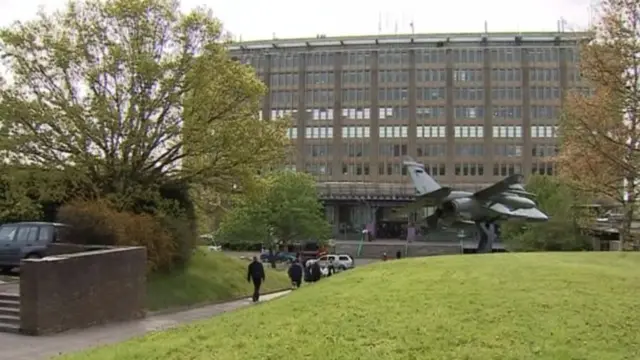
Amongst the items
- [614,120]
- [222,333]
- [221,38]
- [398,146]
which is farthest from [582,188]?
[398,146]

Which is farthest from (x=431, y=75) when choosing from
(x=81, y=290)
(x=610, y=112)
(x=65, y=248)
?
(x=81, y=290)

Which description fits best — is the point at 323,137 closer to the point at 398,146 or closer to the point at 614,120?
the point at 398,146

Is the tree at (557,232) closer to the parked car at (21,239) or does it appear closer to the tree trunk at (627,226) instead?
the tree trunk at (627,226)

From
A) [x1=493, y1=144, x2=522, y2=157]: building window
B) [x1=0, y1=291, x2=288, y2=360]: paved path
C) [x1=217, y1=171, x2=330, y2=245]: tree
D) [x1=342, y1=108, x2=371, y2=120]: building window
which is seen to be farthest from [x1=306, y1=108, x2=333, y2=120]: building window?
[x1=0, y1=291, x2=288, y2=360]: paved path

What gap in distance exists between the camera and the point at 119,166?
28250mm

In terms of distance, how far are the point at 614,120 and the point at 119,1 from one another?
18.8 metres

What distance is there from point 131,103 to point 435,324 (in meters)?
19.1

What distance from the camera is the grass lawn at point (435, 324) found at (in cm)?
934

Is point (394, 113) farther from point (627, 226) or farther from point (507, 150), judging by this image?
point (627, 226)

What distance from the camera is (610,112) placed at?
21.3 m

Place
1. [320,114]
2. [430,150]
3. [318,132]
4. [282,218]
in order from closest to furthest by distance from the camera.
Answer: [282,218] → [430,150] → [318,132] → [320,114]

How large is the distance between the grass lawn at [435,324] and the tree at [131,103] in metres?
13.4

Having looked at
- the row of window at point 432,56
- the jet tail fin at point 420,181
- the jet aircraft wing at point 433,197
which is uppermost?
the row of window at point 432,56

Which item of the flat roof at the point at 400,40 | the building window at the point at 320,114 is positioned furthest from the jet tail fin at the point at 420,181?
the flat roof at the point at 400,40
